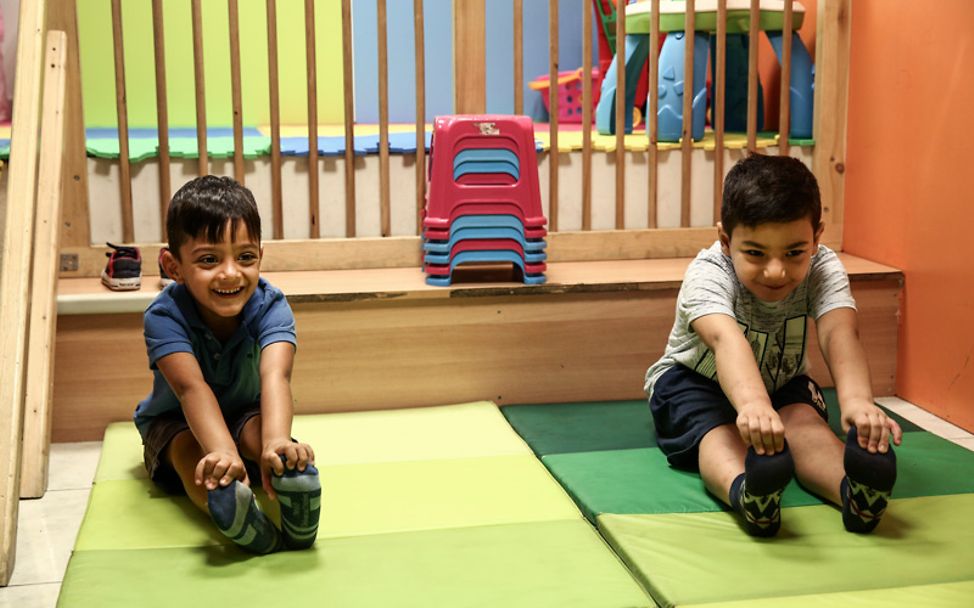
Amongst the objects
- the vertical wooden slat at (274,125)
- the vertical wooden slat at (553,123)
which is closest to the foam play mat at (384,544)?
the vertical wooden slat at (274,125)

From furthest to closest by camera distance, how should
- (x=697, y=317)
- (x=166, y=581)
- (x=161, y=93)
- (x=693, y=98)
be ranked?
(x=693, y=98) < (x=161, y=93) < (x=697, y=317) < (x=166, y=581)

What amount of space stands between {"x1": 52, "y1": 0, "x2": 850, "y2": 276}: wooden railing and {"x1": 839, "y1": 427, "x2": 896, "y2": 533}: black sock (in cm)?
150

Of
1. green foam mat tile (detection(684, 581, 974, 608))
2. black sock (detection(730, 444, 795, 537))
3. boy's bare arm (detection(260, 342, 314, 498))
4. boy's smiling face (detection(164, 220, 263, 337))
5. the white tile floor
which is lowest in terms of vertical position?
the white tile floor

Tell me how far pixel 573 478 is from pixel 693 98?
1.64 meters

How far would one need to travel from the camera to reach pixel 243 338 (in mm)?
2180

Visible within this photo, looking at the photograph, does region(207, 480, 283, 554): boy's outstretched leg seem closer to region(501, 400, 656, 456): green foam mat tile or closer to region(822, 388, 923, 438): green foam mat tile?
region(501, 400, 656, 456): green foam mat tile

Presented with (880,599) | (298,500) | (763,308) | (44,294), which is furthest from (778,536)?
(44,294)

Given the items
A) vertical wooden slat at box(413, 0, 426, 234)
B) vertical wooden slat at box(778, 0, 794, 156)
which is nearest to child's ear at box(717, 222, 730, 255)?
A: vertical wooden slat at box(413, 0, 426, 234)

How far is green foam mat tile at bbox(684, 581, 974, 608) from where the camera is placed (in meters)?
1.72

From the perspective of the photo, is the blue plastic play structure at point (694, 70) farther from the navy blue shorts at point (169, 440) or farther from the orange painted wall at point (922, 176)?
the navy blue shorts at point (169, 440)

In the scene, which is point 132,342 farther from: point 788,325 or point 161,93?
point 788,325

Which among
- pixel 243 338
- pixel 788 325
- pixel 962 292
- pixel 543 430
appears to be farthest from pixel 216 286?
pixel 962 292

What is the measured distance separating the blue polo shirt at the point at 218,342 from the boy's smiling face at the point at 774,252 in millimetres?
870

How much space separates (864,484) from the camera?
1.93 m
